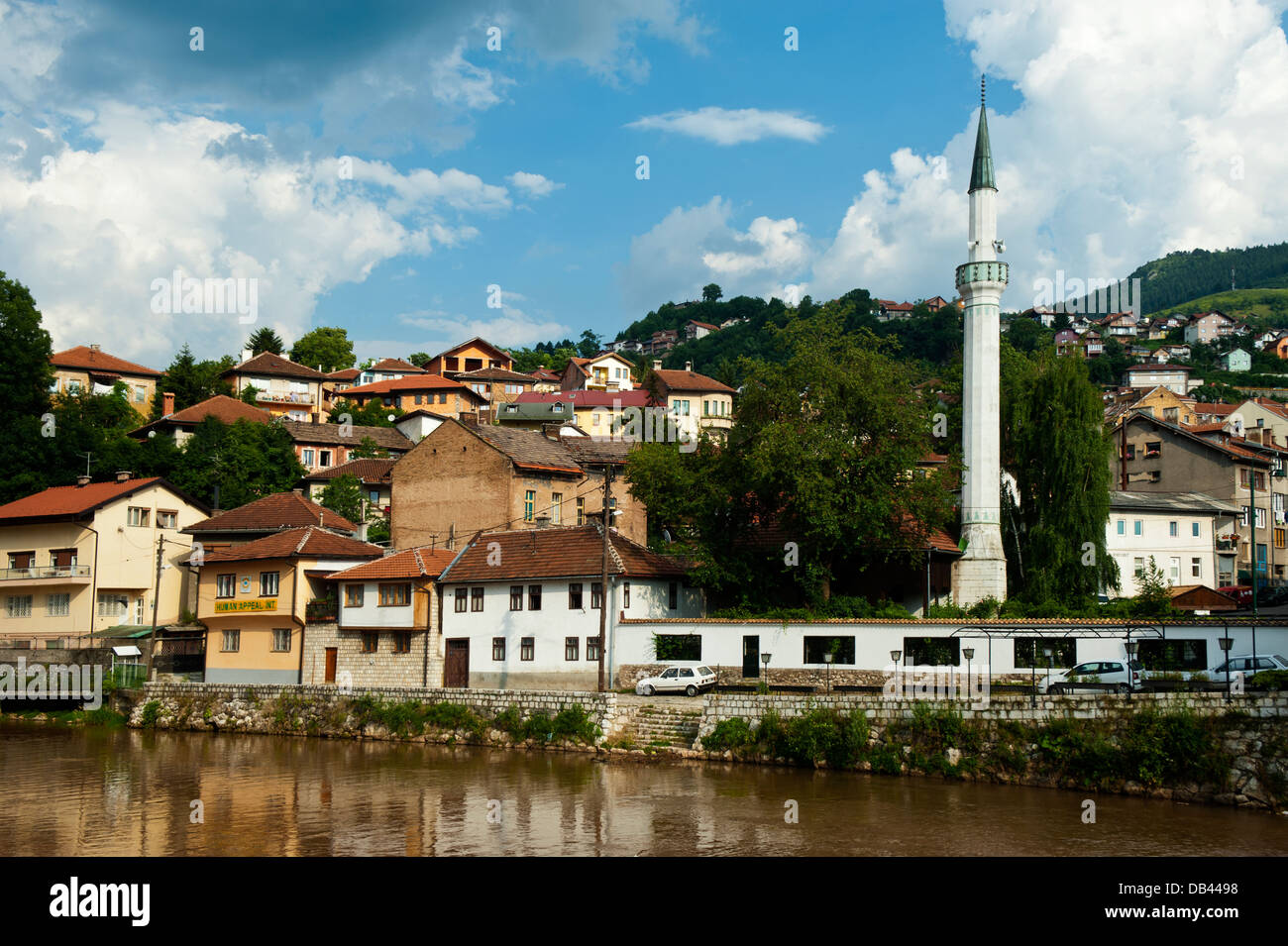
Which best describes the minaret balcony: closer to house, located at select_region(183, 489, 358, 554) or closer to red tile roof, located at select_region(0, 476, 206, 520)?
house, located at select_region(183, 489, 358, 554)

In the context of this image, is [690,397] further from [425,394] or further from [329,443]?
[329,443]

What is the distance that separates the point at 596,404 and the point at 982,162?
61.2 metres

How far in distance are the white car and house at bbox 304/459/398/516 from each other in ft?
119

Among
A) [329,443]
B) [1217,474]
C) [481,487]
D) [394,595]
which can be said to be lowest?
[394,595]

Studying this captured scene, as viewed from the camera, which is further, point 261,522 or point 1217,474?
point 1217,474

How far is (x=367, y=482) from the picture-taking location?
226 ft

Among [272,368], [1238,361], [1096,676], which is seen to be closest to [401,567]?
[1096,676]

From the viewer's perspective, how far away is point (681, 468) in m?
42.3

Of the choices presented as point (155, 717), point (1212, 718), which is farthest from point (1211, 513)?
point (155, 717)

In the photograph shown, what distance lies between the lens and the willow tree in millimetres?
44375

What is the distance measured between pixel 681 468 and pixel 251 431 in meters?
39.6

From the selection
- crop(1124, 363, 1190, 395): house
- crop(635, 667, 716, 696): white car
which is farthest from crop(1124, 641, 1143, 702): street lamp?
crop(1124, 363, 1190, 395): house

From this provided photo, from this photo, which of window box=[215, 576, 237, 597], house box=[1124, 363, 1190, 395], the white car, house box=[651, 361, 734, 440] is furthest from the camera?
house box=[1124, 363, 1190, 395]

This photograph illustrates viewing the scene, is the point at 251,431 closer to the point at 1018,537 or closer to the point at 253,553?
the point at 253,553
